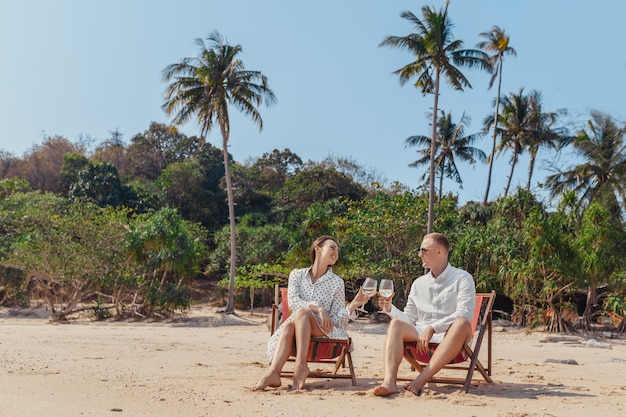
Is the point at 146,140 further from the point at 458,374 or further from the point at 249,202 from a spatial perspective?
the point at 458,374

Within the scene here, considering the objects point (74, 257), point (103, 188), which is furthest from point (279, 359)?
point (103, 188)

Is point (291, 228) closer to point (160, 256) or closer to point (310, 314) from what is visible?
point (160, 256)

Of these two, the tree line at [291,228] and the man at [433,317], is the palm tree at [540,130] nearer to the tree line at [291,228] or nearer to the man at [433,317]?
the tree line at [291,228]

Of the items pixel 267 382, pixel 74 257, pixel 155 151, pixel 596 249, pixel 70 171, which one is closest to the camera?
pixel 267 382

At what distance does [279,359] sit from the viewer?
15.1ft

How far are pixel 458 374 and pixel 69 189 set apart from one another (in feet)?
93.9

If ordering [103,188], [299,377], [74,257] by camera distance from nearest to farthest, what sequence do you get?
[299,377]
[74,257]
[103,188]

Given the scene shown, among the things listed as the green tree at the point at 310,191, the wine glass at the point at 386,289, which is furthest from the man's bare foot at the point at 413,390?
the green tree at the point at 310,191

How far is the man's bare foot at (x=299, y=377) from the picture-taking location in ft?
15.0

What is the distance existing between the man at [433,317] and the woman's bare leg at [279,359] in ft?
2.36

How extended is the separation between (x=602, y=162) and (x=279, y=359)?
69.3ft

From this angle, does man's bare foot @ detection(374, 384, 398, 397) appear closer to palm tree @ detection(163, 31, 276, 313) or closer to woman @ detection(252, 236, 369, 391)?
woman @ detection(252, 236, 369, 391)

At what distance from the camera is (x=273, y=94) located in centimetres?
2130

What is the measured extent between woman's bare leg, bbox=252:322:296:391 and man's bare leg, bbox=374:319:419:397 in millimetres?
721
